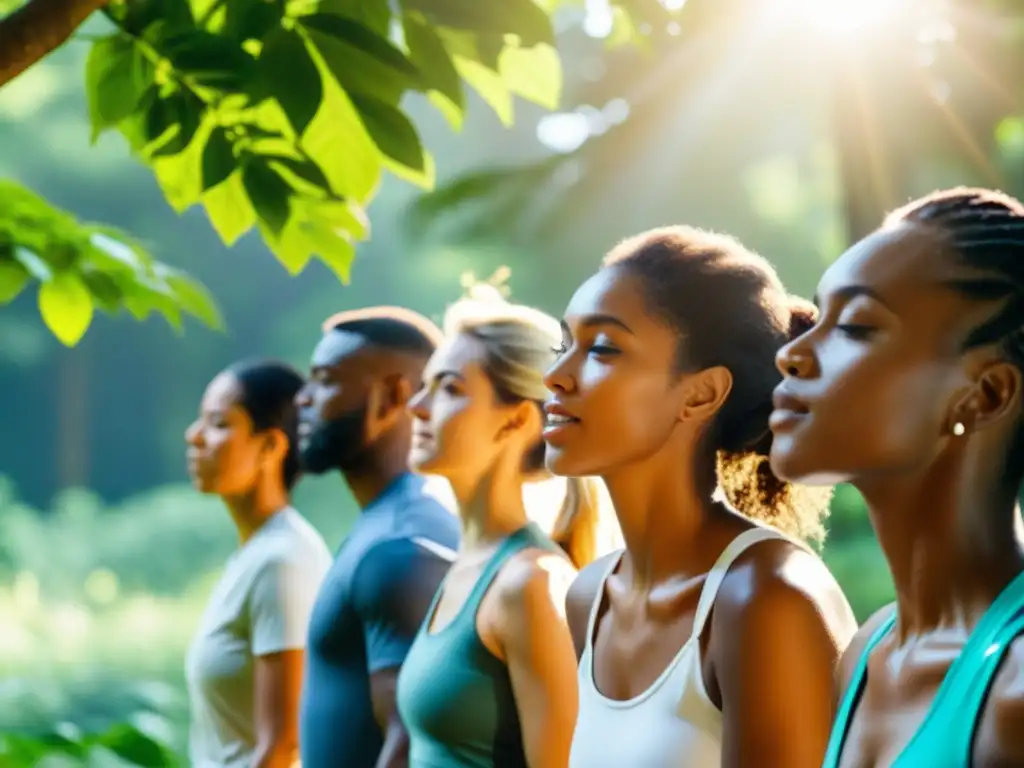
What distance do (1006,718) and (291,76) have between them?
0.60 meters

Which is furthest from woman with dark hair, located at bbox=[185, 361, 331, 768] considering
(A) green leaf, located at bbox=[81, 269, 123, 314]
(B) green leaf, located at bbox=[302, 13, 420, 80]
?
(B) green leaf, located at bbox=[302, 13, 420, 80]

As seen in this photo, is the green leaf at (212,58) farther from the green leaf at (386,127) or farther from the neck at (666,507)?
the neck at (666,507)

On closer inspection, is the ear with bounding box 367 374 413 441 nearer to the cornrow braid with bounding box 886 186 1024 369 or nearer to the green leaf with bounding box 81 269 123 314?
the green leaf with bounding box 81 269 123 314

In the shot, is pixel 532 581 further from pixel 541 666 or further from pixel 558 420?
pixel 558 420

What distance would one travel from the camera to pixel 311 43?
104 centimetres

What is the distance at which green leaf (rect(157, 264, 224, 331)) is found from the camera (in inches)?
59.0

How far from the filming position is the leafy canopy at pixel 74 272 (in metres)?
1.43

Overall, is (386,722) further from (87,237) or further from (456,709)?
(87,237)

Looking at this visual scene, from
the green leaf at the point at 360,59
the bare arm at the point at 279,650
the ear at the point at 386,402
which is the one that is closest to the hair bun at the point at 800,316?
the green leaf at the point at 360,59

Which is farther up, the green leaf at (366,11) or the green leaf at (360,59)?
the green leaf at (366,11)

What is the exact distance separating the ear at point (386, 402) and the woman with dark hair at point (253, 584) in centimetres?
30

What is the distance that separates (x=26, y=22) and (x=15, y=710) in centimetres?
502

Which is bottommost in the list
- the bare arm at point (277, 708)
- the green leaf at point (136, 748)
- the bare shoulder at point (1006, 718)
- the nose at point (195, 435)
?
the bare arm at point (277, 708)

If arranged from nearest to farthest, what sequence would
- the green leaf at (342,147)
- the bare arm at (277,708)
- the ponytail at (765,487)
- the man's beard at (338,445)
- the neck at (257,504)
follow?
1. the green leaf at (342,147)
2. the ponytail at (765,487)
3. the man's beard at (338,445)
4. the bare arm at (277,708)
5. the neck at (257,504)
